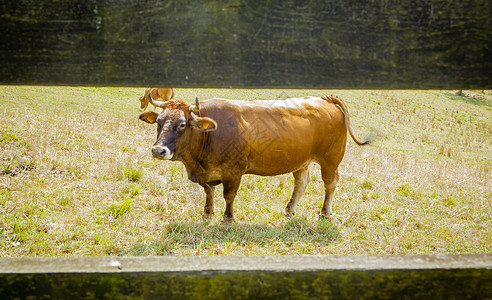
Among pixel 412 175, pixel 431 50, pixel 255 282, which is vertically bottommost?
pixel 412 175

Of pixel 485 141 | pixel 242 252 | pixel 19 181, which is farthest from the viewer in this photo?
pixel 485 141

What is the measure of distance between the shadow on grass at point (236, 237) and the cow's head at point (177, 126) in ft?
3.75

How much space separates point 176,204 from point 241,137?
67.0 inches

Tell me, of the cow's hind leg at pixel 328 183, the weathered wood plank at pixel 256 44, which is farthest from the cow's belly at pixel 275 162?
the weathered wood plank at pixel 256 44

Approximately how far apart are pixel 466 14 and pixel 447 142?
60.7 feet

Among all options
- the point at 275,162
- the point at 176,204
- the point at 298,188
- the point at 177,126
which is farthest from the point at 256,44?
the point at 298,188

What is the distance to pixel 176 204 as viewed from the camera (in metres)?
6.38

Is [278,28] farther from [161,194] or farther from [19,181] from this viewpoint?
[19,181]

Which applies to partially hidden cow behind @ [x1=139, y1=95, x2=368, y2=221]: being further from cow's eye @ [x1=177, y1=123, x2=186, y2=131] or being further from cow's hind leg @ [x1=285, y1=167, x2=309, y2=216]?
cow's hind leg @ [x1=285, y1=167, x2=309, y2=216]

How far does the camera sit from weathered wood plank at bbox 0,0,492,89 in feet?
4.00

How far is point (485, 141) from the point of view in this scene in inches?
756

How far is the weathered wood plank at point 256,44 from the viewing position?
48.0 inches

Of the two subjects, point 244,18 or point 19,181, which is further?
point 19,181

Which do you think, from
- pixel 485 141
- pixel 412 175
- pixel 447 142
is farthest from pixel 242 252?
pixel 485 141
